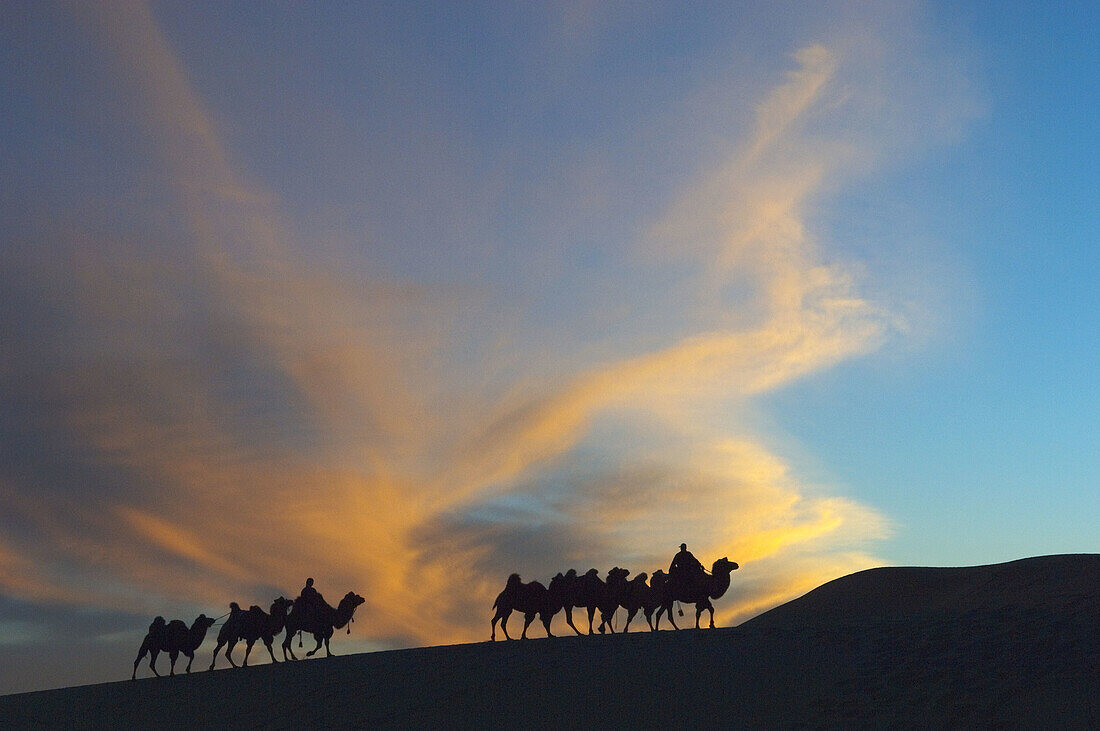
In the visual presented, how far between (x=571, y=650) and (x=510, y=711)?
4.41 m

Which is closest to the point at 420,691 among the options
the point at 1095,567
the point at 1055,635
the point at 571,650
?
the point at 571,650

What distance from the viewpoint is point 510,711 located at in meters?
18.5

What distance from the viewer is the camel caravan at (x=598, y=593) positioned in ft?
84.9

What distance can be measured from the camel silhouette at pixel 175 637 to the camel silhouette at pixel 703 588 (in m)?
11.9

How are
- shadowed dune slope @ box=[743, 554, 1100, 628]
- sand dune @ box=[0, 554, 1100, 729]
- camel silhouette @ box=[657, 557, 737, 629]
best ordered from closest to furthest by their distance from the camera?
sand dune @ box=[0, 554, 1100, 729] → camel silhouette @ box=[657, 557, 737, 629] → shadowed dune slope @ box=[743, 554, 1100, 628]

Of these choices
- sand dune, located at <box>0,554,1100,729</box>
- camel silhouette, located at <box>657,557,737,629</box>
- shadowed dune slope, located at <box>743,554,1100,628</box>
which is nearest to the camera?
sand dune, located at <box>0,554,1100,729</box>

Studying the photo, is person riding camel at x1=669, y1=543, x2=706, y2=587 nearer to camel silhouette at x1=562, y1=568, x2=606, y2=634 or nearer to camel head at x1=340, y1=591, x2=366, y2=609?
camel silhouette at x1=562, y1=568, x2=606, y2=634

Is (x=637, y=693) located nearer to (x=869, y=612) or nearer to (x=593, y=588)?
(x=593, y=588)

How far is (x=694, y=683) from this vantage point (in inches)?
734

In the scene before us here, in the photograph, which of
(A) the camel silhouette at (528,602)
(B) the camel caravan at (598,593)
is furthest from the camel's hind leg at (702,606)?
(A) the camel silhouette at (528,602)

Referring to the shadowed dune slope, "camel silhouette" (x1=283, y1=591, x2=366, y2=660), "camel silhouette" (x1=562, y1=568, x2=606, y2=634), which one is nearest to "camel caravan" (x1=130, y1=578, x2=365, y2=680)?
"camel silhouette" (x1=283, y1=591, x2=366, y2=660)

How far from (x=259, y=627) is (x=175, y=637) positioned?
2.38m

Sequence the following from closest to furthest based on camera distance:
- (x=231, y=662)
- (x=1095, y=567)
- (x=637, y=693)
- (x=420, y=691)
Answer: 1. (x=637, y=693)
2. (x=420, y=691)
3. (x=231, y=662)
4. (x=1095, y=567)

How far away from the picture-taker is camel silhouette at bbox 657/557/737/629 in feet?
84.8
